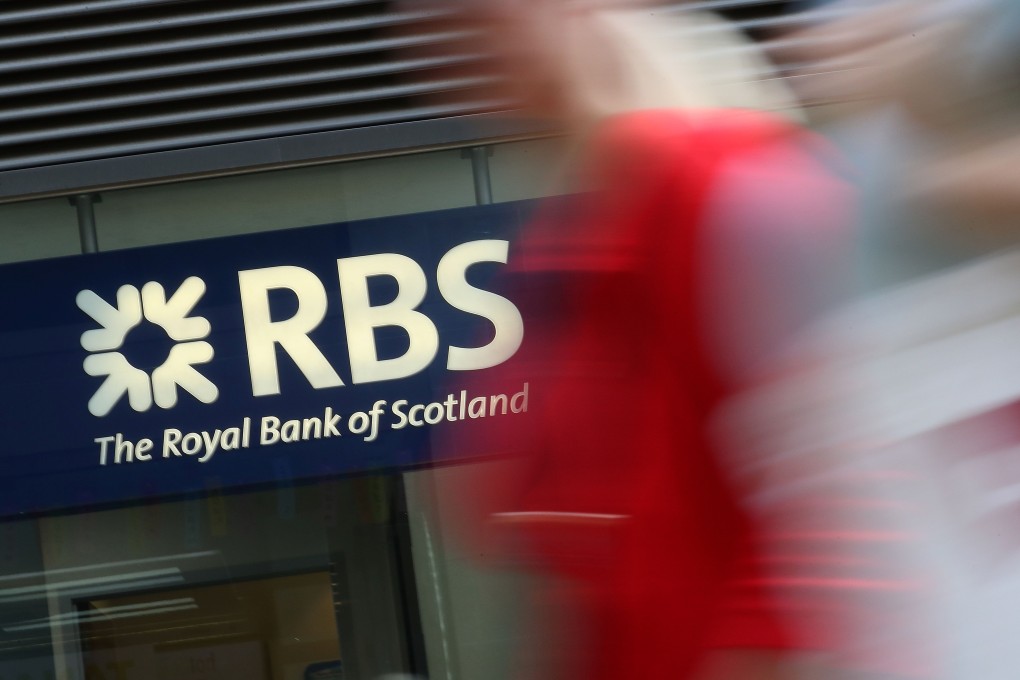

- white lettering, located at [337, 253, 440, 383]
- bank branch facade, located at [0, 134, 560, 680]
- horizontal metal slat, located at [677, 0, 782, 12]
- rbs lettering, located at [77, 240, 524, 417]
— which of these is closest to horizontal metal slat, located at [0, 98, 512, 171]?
bank branch facade, located at [0, 134, 560, 680]

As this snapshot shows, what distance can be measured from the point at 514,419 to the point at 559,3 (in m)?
0.46

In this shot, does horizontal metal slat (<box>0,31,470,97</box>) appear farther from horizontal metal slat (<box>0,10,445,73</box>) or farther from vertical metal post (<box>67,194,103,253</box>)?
vertical metal post (<box>67,194,103,253</box>)

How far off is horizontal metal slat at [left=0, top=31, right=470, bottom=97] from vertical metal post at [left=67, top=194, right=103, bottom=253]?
1.47 feet

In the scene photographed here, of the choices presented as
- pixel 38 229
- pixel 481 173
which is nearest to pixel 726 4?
pixel 481 173

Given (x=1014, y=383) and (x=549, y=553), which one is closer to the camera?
(x=1014, y=383)

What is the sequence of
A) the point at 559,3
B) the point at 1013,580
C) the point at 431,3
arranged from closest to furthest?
1. the point at 1013,580
2. the point at 559,3
3. the point at 431,3

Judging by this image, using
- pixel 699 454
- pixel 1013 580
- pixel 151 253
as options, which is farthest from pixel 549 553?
pixel 151 253

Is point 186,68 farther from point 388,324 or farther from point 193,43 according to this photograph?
point 388,324

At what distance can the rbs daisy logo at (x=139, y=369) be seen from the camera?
5.04 meters

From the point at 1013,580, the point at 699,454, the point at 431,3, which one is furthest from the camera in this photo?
the point at 431,3

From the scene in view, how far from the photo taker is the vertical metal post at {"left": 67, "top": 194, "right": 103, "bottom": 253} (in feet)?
17.1

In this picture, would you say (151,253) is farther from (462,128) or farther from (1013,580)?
(1013,580)

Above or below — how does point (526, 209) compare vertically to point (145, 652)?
above

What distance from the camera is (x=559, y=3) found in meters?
1.38
